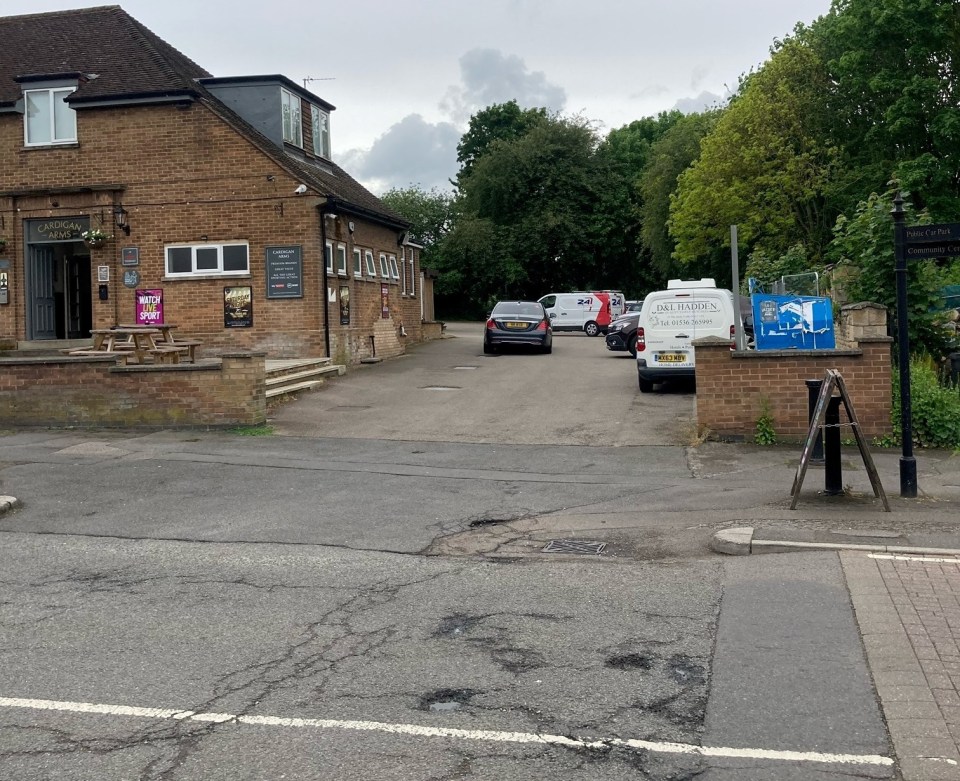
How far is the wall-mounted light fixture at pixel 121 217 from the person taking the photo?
77.5 feet

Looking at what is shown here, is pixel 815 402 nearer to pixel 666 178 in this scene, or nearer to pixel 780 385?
pixel 780 385

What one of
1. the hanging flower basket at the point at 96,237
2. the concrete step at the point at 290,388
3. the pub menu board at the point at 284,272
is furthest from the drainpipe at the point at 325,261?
the hanging flower basket at the point at 96,237

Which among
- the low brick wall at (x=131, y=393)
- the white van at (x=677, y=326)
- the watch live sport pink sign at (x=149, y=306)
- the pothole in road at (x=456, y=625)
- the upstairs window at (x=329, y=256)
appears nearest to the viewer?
the pothole in road at (x=456, y=625)

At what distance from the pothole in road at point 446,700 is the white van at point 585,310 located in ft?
137

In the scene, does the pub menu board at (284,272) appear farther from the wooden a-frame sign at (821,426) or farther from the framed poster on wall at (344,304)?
the wooden a-frame sign at (821,426)

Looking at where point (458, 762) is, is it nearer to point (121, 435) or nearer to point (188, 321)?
point (121, 435)

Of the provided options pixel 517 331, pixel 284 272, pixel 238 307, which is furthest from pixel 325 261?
pixel 517 331

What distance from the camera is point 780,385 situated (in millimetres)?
13859

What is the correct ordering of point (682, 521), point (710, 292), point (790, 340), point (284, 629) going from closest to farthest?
1. point (284, 629)
2. point (682, 521)
3. point (790, 340)
4. point (710, 292)

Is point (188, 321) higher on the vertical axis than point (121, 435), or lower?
higher

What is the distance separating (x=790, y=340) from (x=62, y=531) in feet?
36.9

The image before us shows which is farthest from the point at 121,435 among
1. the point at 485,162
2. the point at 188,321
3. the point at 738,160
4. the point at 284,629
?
the point at 485,162

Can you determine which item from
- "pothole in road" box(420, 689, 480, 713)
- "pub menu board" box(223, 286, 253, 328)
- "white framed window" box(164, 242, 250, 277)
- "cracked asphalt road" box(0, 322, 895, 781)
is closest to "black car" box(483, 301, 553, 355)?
"pub menu board" box(223, 286, 253, 328)

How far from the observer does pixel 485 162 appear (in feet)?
193
